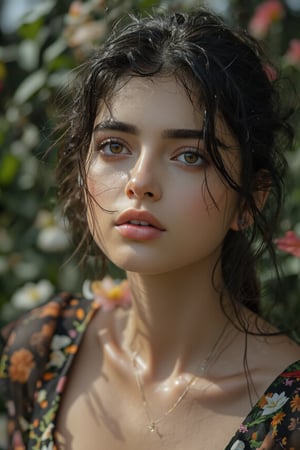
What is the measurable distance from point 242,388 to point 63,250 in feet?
3.43

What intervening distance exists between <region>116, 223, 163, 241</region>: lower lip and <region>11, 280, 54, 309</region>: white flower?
996mm

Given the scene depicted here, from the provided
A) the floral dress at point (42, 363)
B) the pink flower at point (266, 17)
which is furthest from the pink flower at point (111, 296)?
the pink flower at point (266, 17)

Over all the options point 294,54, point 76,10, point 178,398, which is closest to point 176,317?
point 178,398

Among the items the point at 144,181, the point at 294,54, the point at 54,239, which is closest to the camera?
the point at 144,181

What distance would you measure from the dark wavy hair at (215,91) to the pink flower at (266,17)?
27.0 inches

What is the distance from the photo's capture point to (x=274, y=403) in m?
1.54

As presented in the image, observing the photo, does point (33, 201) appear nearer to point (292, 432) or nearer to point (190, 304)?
point (190, 304)

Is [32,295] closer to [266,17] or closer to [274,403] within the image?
[266,17]

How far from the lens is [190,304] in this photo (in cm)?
166

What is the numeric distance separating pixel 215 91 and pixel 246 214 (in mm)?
237

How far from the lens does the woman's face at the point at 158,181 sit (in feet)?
4.87

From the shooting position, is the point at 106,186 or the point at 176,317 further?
the point at 176,317

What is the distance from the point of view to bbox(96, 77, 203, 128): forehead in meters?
1.49

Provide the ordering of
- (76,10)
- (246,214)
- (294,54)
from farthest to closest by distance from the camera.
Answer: (76,10)
(294,54)
(246,214)
